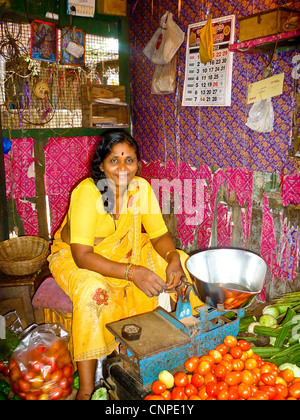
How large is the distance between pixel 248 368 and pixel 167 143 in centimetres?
278

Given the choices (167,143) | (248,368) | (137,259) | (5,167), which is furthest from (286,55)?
(5,167)

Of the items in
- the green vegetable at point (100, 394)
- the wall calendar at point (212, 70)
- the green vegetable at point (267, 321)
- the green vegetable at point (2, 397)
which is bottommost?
the green vegetable at point (2, 397)

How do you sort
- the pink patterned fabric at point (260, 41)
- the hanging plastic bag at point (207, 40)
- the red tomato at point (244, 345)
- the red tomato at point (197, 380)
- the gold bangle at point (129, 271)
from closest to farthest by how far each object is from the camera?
the red tomato at point (197, 380) < the red tomato at point (244, 345) < the gold bangle at point (129, 271) < the pink patterned fabric at point (260, 41) < the hanging plastic bag at point (207, 40)

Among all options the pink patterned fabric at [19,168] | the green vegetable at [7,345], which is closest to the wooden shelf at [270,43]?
the pink patterned fabric at [19,168]

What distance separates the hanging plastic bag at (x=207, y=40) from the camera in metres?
3.18

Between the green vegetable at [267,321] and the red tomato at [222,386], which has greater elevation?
the green vegetable at [267,321]

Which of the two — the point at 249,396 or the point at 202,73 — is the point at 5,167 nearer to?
the point at 202,73

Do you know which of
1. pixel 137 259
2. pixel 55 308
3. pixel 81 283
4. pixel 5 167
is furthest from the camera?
pixel 5 167

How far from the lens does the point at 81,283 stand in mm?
Answer: 2117

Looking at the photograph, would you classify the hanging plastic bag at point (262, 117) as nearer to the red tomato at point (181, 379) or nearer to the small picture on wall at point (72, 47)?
the red tomato at point (181, 379)

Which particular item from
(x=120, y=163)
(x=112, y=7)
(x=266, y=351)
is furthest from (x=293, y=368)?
(x=112, y=7)

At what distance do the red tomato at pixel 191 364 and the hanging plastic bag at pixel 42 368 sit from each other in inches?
29.1

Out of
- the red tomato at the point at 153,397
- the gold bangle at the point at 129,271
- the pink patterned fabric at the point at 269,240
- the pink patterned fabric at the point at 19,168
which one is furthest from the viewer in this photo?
the pink patterned fabric at the point at 19,168

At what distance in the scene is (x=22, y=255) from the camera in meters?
3.54
